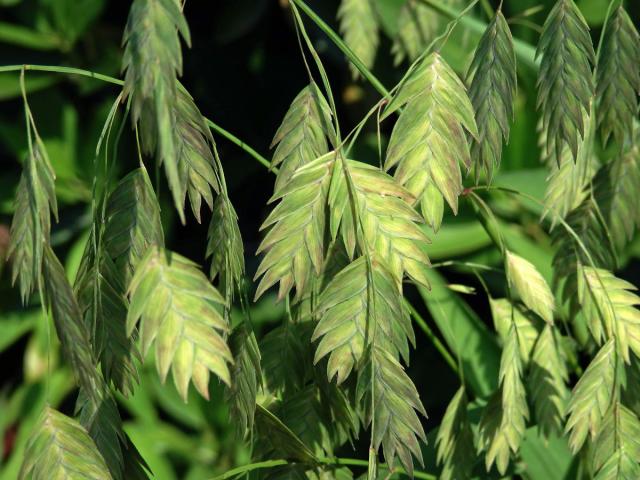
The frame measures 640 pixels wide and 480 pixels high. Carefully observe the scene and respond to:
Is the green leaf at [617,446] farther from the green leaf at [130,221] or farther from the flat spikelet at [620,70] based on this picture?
the green leaf at [130,221]

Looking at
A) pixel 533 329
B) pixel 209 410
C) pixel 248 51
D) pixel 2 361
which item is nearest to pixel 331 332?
pixel 533 329

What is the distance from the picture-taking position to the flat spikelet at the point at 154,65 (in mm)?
389

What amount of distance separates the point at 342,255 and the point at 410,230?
4.5 inches

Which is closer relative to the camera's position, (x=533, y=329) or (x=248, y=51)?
(x=533, y=329)

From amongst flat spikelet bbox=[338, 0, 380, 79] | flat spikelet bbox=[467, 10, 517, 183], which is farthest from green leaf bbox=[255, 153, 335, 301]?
flat spikelet bbox=[338, 0, 380, 79]

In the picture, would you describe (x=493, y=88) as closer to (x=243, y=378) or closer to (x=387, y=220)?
(x=387, y=220)

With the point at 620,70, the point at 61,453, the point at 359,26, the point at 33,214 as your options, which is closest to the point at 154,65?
the point at 33,214

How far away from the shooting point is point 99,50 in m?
1.57

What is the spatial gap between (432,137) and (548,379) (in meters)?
0.24

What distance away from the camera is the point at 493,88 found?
54 centimetres

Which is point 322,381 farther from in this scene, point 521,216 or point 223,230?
point 521,216

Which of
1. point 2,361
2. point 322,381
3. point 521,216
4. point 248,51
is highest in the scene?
point 248,51

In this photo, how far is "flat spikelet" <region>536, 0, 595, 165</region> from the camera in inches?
20.6

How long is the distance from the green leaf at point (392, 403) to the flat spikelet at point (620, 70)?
225 millimetres
